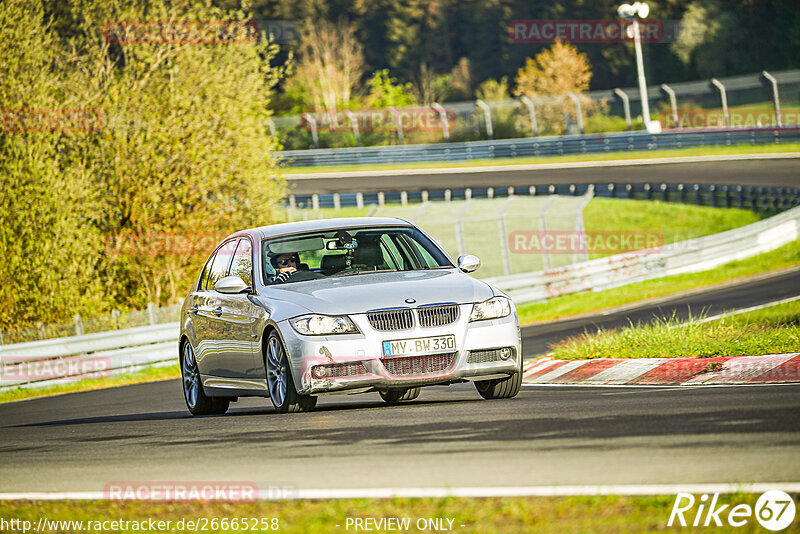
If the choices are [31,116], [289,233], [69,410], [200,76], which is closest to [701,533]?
[289,233]

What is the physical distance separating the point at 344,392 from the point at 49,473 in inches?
99.6

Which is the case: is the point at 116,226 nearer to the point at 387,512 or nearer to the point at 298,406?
the point at 298,406

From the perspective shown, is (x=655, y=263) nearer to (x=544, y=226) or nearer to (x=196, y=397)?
(x=544, y=226)

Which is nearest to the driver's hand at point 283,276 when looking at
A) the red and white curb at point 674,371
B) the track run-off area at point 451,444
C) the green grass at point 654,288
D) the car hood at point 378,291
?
the car hood at point 378,291

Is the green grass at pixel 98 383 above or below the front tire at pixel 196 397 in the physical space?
below

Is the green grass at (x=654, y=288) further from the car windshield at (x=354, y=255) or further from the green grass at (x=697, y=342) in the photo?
the car windshield at (x=354, y=255)

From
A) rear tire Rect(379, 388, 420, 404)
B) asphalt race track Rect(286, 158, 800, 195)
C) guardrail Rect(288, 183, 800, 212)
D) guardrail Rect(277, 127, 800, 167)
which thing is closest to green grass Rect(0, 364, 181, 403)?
rear tire Rect(379, 388, 420, 404)

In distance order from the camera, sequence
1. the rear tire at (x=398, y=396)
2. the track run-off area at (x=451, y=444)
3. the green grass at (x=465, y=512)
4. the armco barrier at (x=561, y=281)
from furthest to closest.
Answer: the armco barrier at (x=561, y=281), the rear tire at (x=398, y=396), the track run-off area at (x=451, y=444), the green grass at (x=465, y=512)

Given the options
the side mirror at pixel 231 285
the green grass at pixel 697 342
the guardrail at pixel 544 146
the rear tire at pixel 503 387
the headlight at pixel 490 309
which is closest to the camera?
the headlight at pixel 490 309

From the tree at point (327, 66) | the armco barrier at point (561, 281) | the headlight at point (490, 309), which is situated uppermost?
the tree at point (327, 66)

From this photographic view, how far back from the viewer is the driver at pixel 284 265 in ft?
34.5

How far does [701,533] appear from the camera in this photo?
4.56 meters

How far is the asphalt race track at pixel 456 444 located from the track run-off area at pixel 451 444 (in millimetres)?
12

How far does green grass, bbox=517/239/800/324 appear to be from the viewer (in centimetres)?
2661
